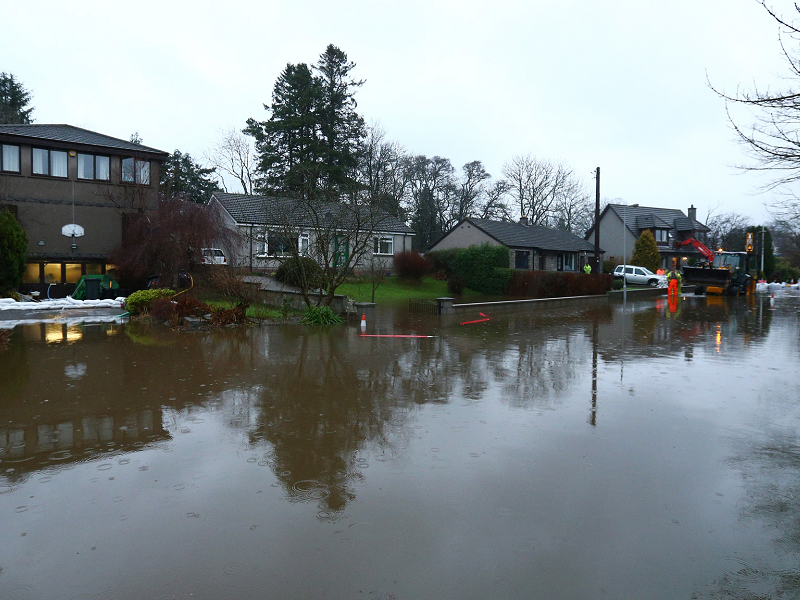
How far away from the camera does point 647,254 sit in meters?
53.2

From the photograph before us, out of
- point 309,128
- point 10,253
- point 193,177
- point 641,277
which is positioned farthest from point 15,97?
point 641,277

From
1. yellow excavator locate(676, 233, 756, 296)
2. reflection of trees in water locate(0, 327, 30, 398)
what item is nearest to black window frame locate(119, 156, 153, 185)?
reflection of trees in water locate(0, 327, 30, 398)

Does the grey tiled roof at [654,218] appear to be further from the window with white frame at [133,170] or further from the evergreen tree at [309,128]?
the window with white frame at [133,170]

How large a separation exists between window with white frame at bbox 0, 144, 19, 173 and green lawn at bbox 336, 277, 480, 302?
1620 centimetres

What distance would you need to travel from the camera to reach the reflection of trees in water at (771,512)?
3.82m

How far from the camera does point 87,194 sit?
2844 centimetres

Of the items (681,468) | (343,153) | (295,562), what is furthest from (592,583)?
(343,153)

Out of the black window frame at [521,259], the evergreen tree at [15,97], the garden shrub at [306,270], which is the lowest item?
the garden shrub at [306,270]

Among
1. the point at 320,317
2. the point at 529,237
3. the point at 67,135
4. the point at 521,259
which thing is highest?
the point at 67,135

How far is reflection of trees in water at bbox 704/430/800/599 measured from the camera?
3820 millimetres

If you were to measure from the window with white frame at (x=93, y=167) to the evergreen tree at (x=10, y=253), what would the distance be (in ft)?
17.8

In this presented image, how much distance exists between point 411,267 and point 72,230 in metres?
19.6

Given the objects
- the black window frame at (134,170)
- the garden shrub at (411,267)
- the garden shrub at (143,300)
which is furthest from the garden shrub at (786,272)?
the garden shrub at (143,300)

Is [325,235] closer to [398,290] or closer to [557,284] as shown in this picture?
[398,290]
